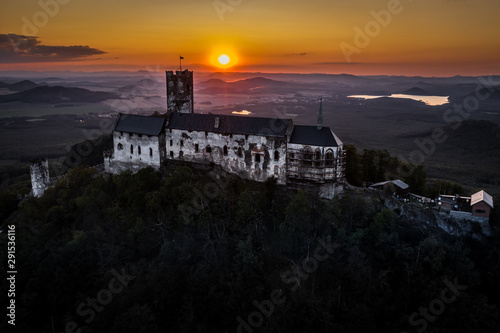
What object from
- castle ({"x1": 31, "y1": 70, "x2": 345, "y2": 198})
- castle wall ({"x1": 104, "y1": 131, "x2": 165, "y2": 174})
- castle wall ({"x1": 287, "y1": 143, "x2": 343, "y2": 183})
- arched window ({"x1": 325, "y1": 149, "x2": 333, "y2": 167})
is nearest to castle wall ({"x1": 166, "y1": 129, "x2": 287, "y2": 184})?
castle ({"x1": 31, "y1": 70, "x2": 345, "y2": 198})

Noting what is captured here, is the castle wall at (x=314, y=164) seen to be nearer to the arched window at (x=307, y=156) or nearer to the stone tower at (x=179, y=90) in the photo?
the arched window at (x=307, y=156)

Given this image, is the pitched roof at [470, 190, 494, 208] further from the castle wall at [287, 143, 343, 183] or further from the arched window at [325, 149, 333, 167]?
the arched window at [325, 149, 333, 167]

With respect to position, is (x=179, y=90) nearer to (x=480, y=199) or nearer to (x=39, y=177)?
(x=39, y=177)

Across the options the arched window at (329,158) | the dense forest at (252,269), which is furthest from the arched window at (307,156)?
the dense forest at (252,269)

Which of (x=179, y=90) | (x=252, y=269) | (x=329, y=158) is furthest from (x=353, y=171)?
(x=179, y=90)

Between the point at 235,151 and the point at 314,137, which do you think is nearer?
the point at 314,137

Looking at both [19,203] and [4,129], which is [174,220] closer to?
[19,203]
